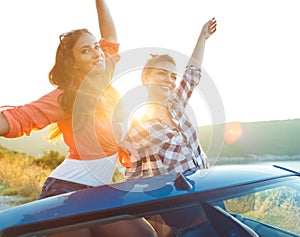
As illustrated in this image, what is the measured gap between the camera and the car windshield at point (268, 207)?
2.09 meters

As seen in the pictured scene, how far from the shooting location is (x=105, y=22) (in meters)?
3.31

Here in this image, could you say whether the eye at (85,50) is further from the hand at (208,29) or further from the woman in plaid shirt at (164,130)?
the hand at (208,29)

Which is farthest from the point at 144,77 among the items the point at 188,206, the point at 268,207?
the point at 188,206

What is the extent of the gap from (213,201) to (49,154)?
1312 cm

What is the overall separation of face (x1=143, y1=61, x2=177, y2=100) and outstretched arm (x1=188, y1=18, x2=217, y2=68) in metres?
0.33

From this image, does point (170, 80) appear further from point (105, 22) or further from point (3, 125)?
point (3, 125)

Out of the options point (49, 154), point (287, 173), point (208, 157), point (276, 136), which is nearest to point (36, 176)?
point (49, 154)

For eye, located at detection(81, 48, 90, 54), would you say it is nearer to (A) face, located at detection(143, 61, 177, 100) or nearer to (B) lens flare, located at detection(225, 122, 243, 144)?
(A) face, located at detection(143, 61, 177, 100)

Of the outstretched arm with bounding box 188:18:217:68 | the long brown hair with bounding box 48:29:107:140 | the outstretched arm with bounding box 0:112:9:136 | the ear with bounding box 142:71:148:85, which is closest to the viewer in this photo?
the outstretched arm with bounding box 0:112:9:136

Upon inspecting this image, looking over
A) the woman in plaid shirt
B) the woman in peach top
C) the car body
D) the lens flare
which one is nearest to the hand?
the woman in plaid shirt

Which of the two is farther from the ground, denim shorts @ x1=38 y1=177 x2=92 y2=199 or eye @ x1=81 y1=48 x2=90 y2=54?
eye @ x1=81 y1=48 x2=90 y2=54

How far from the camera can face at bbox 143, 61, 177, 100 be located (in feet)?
10.6

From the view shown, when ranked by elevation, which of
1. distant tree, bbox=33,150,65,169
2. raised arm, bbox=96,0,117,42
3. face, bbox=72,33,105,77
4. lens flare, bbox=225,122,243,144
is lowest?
distant tree, bbox=33,150,65,169

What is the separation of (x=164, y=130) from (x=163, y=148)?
13 cm
